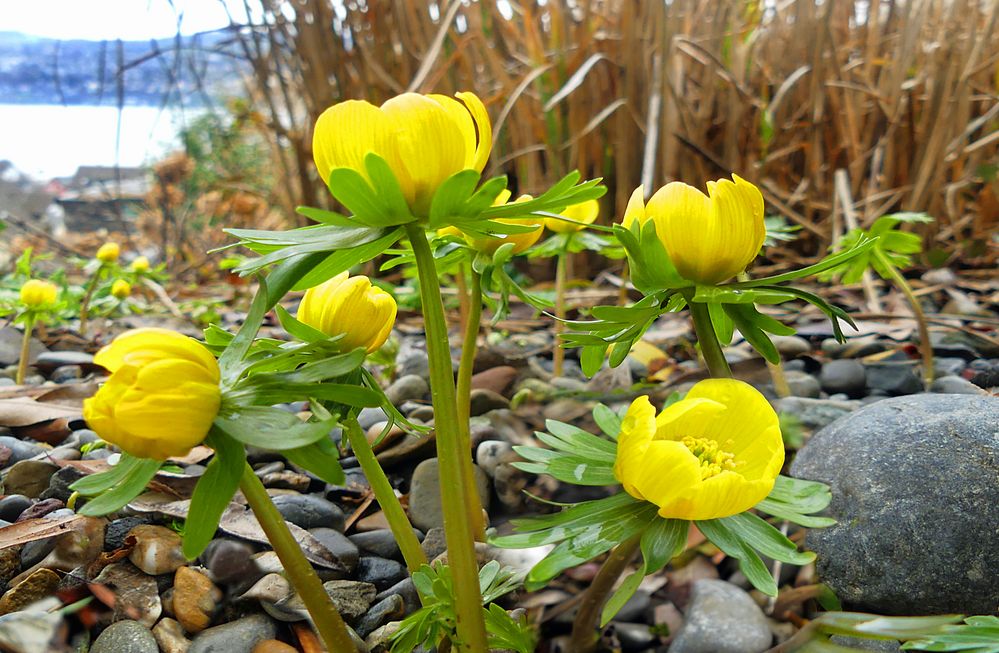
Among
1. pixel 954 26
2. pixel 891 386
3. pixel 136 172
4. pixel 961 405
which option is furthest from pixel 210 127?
pixel 961 405

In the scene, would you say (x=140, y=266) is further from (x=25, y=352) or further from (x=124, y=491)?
(x=124, y=491)

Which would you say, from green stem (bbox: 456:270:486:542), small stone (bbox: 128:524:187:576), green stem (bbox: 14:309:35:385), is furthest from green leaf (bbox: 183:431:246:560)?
green stem (bbox: 14:309:35:385)

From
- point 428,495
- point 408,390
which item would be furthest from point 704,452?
point 408,390

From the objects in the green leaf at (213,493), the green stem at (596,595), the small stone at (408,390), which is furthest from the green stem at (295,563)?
the small stone at (408,390)

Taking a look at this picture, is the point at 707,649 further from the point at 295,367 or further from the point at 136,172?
the point at 136,172

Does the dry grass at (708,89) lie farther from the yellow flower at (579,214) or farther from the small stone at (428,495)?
the small stone at (428,495)

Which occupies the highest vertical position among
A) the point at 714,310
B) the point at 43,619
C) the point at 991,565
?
the point at 714,310

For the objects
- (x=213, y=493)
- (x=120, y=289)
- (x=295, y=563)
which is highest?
(x=213, y=493)
